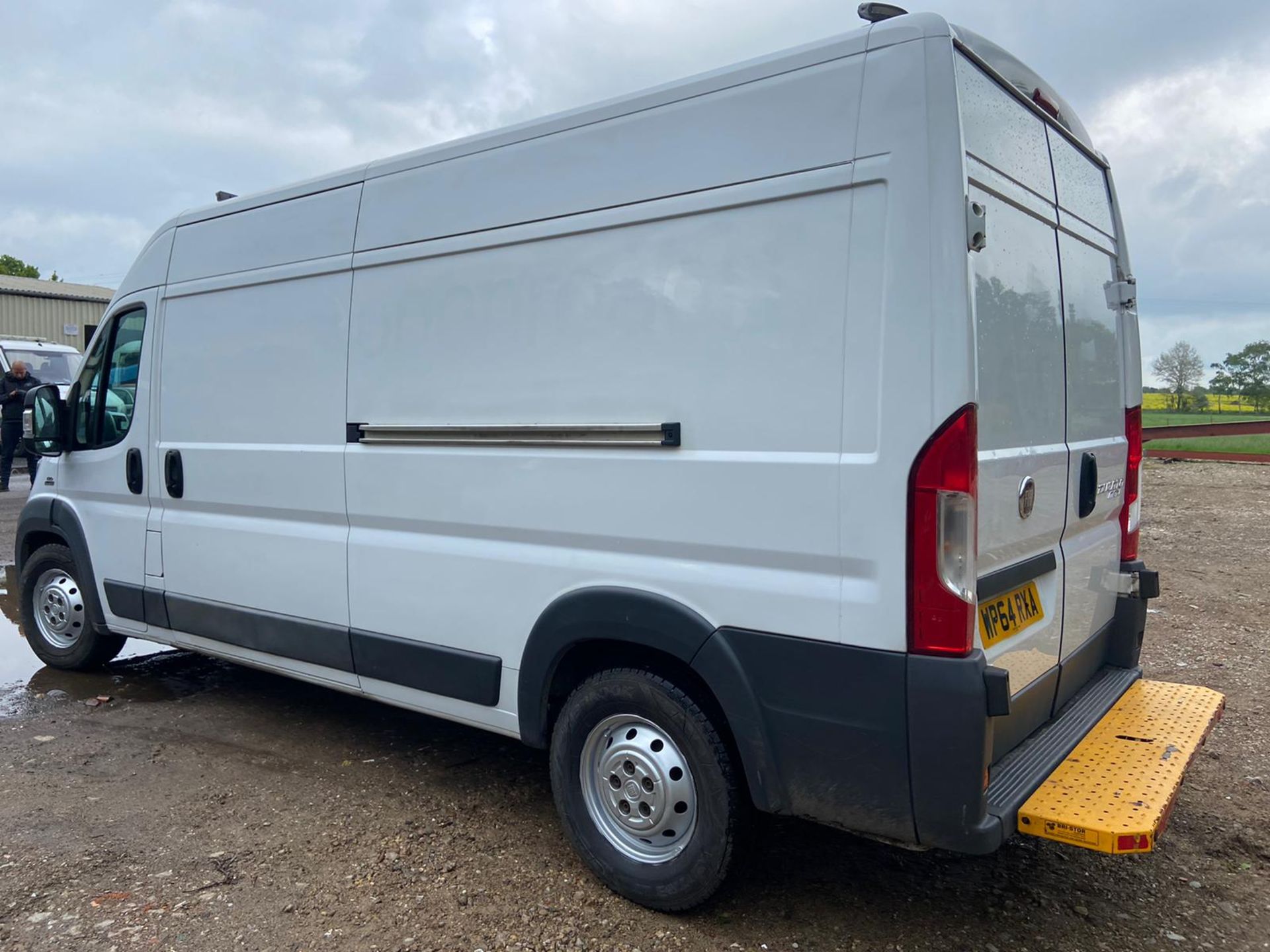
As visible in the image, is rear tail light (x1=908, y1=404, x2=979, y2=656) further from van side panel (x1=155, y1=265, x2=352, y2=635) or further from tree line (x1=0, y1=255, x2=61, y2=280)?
tree line (x1=0, y1=255, x2=61, y2=280)

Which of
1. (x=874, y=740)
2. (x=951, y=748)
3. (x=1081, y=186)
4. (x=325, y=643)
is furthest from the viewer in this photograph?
(x=325, y=643)

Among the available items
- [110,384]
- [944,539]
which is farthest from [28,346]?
[944,539]

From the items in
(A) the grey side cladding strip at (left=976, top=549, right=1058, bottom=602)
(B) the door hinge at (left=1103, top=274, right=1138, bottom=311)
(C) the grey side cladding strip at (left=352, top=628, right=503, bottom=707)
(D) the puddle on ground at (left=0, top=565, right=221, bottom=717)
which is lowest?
(D) the puddle on ground at (left=0, top=565, right=221, bottom=717)

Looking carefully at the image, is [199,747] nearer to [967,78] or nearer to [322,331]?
[322,331]

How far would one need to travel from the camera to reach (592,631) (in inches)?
125

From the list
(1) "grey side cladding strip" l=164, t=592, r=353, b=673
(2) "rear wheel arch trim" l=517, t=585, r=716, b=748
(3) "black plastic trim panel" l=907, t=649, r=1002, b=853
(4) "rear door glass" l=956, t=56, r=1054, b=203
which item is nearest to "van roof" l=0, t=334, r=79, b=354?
(1) "grey side cladding strip" l=164, t=592, r=353, b=673

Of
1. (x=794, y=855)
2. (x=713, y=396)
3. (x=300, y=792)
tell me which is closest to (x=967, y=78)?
(x=713, y=396)

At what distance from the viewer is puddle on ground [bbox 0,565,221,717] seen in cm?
534

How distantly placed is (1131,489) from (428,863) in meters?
3.13

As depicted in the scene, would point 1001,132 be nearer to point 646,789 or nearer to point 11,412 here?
point 646,789

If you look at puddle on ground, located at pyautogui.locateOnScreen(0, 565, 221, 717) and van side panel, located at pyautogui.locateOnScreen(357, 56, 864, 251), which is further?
puddle on ground, located at pyautogui.locateOnScreen(0, 565, 221, 717)

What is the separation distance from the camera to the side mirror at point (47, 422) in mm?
5344

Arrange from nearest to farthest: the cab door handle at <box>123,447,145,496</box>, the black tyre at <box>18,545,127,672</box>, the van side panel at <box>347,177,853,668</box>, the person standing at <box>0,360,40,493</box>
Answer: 1. the van side panel at <box>347,177,853,668</box>
2. the cab door handle at <box>123,447,145,496</box>
3. the black tyre at <box>18,545,127,672</box>
4. the person standing at <box>0,360,40,493</box>

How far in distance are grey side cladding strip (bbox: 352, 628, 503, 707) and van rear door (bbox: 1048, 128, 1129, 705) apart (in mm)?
2015
